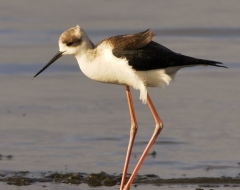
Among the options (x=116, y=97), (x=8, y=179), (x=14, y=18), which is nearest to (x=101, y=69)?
(x=8, y=179)

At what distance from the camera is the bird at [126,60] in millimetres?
7551

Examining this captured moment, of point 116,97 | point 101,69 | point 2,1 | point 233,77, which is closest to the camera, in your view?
point 101,69

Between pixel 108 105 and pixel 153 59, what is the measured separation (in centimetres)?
295

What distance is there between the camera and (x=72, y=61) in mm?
13047

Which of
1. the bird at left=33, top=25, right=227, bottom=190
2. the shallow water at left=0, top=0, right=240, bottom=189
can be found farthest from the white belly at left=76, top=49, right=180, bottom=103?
the shallow water at left=0, top=0, right=240, bottom=189

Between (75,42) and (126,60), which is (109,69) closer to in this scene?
(126,60)

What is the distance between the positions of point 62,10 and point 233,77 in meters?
5.02

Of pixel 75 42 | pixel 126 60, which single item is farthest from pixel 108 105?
pixel 126 60

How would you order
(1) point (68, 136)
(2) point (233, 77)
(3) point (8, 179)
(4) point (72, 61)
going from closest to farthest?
(3) point (8, 179) → (1) point (68, 136) → (2) point (233, 77) → (4) point (72, 61)

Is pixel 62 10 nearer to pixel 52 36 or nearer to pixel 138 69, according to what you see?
pixel 52 36

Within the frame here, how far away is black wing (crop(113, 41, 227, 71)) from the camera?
7.57 m

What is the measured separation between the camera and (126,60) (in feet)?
24.7

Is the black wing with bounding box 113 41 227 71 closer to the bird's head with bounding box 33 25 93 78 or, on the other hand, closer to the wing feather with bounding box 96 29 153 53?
the wing feather with bounding box 96 29 153 53

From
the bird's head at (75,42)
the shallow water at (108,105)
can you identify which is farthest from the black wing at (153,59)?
the shallow water at (108,105)
